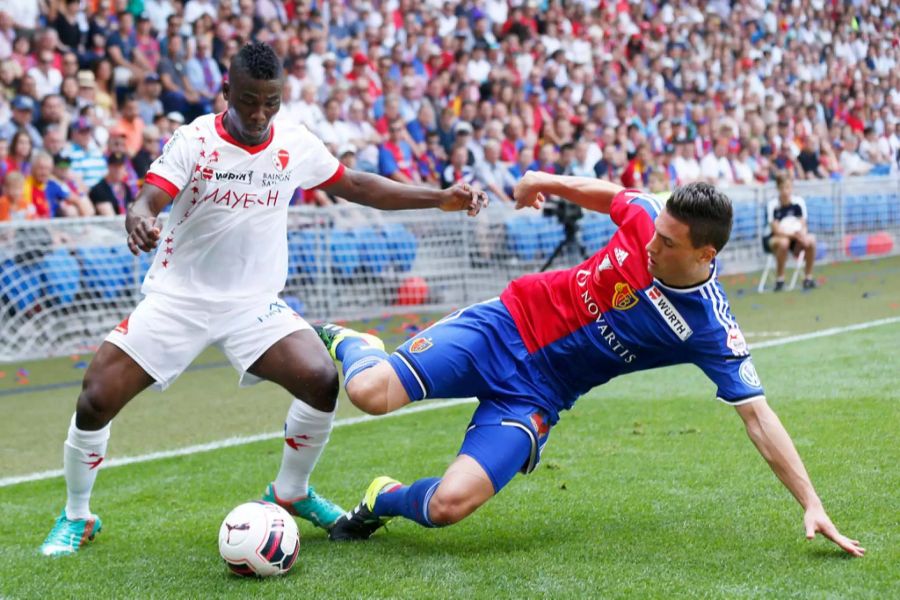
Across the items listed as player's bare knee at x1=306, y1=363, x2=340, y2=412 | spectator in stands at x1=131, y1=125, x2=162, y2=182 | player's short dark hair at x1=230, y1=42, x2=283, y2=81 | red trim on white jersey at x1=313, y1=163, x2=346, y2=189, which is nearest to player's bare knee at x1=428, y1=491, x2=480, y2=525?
player's bare knee at x1=306, y1=363, x2=340, y2=412

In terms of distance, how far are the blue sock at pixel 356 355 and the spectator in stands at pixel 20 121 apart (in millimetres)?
8220

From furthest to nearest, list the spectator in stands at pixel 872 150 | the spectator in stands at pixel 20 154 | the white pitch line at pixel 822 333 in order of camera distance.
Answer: the spectator in stands at pixel 872 150, the spectator in stands at pixel 20 154, the white pitch line at pixel 822 333

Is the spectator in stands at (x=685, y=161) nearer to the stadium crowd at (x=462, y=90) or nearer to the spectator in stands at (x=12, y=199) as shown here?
the stadium crowd at (x=462, y=90)

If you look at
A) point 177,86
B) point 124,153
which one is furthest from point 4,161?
point 177,86

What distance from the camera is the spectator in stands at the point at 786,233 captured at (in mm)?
16234

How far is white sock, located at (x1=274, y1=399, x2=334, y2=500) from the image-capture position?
5.46 meters

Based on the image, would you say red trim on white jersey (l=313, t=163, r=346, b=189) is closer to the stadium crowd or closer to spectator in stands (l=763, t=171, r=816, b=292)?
the stadium crowd

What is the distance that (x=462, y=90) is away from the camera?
707 inches

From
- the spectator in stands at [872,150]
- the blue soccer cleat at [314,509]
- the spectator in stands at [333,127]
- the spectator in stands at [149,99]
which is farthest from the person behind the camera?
the spectator in stands at [872,150]

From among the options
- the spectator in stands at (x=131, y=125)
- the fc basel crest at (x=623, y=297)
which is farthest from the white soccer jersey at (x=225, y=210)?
the spectator in stands at (x=131, y=125)

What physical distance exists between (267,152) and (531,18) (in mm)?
16330

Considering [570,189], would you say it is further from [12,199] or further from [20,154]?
[20,154]

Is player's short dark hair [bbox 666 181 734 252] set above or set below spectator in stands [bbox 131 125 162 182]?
above

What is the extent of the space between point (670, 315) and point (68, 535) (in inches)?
110
